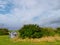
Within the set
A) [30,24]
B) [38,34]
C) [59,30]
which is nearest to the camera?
[38,34]

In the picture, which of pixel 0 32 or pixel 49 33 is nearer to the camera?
pixel 49 33

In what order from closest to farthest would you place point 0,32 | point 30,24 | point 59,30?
point 30,24 → point 59,30 → point 0,32

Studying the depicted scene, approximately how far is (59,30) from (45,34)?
5.10 m

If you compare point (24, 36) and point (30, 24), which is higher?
point (30, 24)

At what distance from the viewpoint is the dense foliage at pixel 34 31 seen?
88.9 feet

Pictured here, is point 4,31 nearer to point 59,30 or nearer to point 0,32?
point 0,32

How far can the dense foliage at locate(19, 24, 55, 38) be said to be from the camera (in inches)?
1067

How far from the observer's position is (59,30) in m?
31.4

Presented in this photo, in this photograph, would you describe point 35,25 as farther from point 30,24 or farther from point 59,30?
point 59,30

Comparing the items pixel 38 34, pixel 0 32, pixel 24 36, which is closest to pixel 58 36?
pixel 38 34

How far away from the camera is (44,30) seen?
2825 centimetres

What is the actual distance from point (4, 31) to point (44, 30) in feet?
63.1

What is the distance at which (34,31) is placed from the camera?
90.3ft

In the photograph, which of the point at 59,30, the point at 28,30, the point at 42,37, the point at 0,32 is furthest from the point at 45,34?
the point at 0,32
